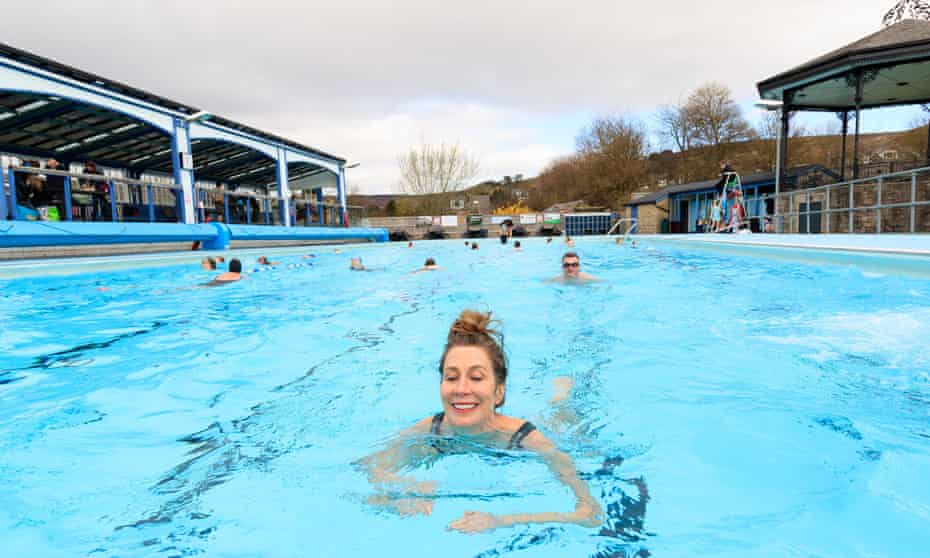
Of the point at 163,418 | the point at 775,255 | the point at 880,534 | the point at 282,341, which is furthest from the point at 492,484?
the point at 775,255

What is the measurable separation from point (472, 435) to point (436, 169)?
38.6 metres

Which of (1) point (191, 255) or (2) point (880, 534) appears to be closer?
(2) point (880, 534)

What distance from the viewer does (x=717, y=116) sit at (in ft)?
108

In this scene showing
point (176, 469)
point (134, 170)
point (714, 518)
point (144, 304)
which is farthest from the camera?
point (134, 170)

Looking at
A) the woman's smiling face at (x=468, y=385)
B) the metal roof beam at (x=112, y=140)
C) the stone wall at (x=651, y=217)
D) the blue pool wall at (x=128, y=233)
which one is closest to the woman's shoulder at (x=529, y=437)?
the woman's smiling face at (x=468, y=385)

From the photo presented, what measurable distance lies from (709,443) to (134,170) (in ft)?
72.5

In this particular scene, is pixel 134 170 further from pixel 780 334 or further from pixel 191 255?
pixel 780 334

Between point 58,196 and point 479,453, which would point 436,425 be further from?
point 58,196

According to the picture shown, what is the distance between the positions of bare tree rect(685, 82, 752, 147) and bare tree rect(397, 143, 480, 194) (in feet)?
52.9

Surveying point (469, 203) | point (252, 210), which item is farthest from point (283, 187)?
point (469, 203)

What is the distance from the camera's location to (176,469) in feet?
6.68

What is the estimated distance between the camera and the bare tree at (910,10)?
1759 cm

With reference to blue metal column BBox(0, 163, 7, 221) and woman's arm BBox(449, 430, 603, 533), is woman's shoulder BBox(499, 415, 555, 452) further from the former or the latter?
blue metal column BBox(0, 163, 7, 221)

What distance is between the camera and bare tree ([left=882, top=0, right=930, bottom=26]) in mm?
17594
